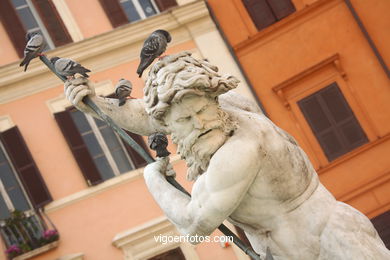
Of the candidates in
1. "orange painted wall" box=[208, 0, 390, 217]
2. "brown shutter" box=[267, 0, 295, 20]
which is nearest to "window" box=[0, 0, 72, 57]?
"orange painted wall" box=[208, 0, 390, 217]

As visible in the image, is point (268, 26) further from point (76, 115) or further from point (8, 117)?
point (8, 117)

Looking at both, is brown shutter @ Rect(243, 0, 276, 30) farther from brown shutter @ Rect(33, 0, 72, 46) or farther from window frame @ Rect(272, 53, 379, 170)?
brown shutter @ Rect(33, 0, 72, 46)

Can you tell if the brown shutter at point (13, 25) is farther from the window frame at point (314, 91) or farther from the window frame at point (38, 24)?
the window frame at point (314, 91)

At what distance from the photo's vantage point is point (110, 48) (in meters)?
15.2

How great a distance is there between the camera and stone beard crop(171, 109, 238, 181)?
9.82 feet

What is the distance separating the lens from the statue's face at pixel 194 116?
9.80 feet

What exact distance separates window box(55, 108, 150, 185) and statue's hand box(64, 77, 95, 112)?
1107 cm

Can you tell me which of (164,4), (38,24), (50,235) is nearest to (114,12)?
(164,4)

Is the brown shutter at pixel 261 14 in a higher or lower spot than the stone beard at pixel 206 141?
higher

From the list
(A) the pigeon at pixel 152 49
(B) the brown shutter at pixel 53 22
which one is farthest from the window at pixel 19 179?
(A) the pigeon at pixel 152 49

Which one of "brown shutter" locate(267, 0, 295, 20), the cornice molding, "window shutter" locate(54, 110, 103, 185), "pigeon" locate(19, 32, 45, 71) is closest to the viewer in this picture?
"pigeon" locate(19, 32, 45, 71)

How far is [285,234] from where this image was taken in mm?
3105

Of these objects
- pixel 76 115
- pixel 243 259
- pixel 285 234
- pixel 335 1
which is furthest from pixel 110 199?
pixel 285 234

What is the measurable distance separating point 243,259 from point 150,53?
11607 millimetres
